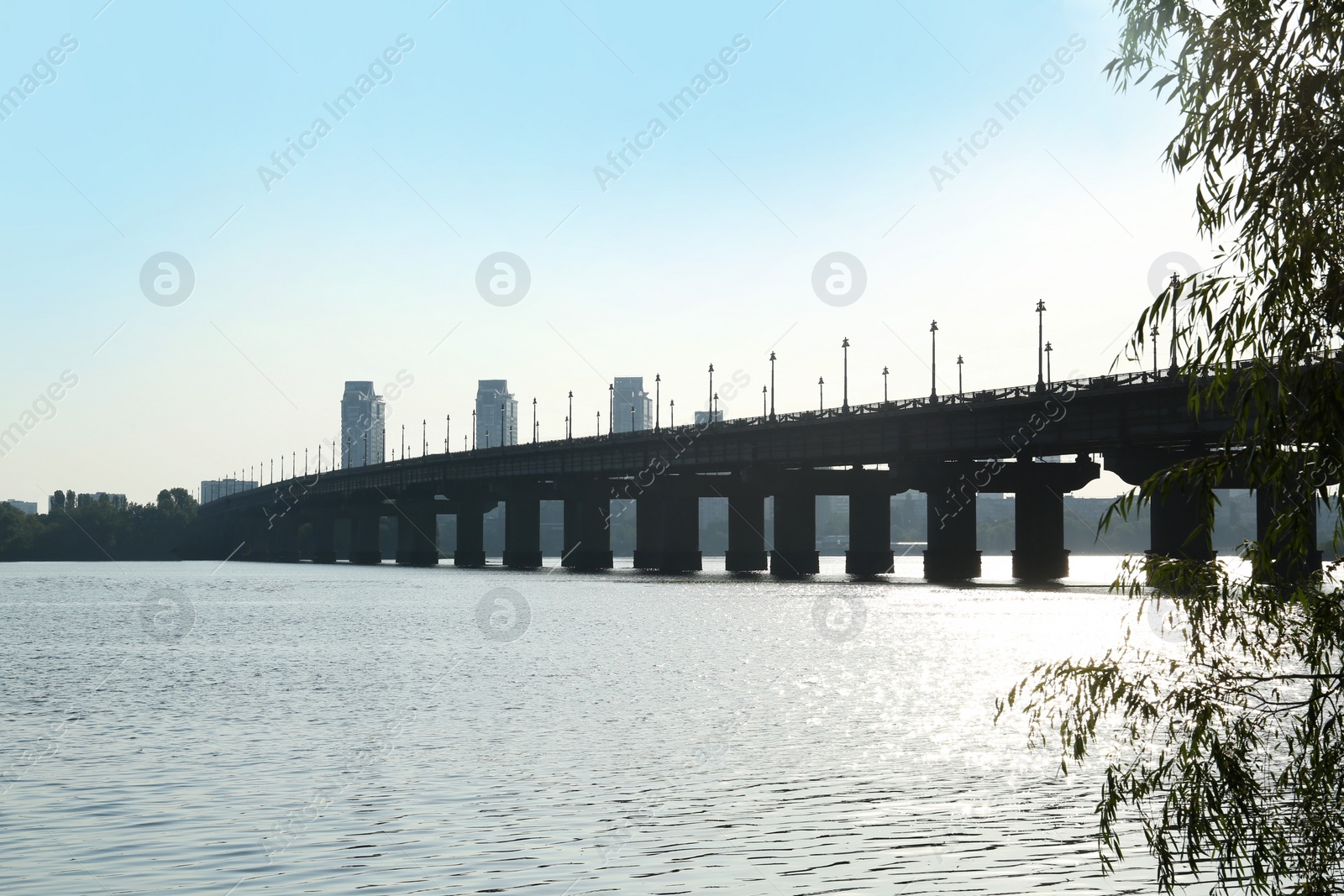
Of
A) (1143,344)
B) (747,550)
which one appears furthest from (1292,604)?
(747,550)

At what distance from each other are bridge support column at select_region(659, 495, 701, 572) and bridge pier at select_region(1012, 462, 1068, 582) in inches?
1918

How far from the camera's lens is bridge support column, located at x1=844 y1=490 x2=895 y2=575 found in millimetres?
157000

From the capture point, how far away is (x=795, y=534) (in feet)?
543

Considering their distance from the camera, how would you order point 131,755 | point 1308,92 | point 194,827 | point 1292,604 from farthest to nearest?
point 131,755, point 194,827, point 1292,604, point 1308,92

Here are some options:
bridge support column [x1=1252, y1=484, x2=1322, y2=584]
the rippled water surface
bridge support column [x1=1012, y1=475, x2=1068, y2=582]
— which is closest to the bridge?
bridge support column [x1=1012, y1=475, x2=1068, y2=582]

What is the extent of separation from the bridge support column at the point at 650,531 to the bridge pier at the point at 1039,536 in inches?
2047

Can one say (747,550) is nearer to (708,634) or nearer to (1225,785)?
(708,634)

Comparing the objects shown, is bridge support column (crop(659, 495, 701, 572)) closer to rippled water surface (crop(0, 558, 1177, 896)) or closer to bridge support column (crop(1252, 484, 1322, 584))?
rippled water surface (crop(0, 558, 1177, 896))

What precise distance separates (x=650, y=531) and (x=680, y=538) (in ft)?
18.9

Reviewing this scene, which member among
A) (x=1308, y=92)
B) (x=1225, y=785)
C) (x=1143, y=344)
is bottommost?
(x=1225, y=785)

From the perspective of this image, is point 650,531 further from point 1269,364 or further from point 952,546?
point 1269,364

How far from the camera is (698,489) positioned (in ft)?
557

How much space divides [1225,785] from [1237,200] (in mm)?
6305

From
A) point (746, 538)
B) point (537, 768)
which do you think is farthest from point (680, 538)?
point (537, 768)
